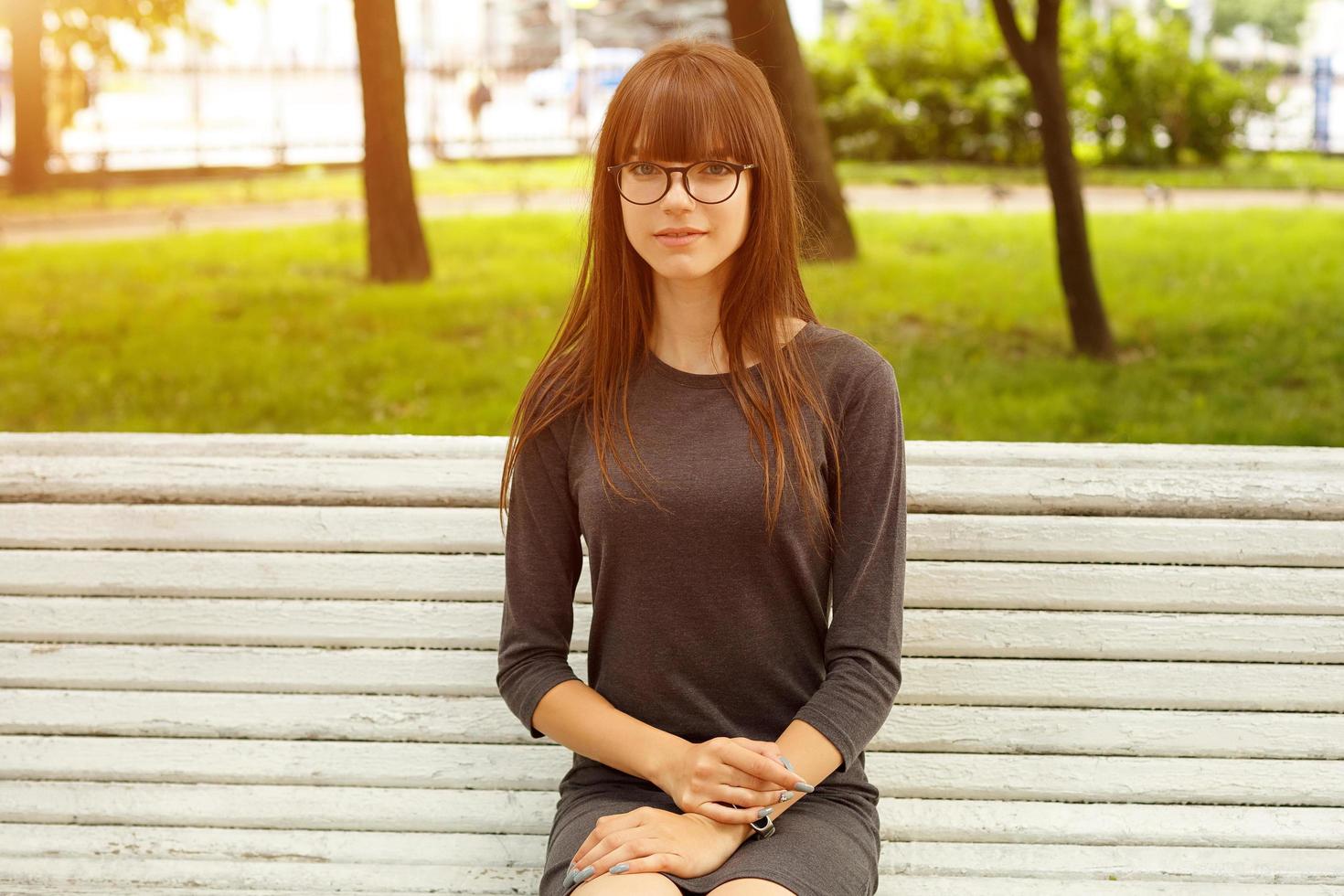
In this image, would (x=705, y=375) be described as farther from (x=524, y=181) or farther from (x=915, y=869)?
(x=524, y=181)

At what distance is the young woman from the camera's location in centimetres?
222

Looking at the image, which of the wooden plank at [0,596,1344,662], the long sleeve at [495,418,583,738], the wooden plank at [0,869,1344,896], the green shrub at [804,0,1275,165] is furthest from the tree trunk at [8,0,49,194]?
the long sleeve at [495,418,583,738]

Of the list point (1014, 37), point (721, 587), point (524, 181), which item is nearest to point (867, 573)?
point (721, 587)

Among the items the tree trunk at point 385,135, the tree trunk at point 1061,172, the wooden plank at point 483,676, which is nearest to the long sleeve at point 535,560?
the wooden plank at point 483,676

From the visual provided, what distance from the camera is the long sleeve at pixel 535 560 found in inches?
95.4

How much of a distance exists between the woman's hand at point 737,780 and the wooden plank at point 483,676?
726 mm

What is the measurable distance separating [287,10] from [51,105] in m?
3.50

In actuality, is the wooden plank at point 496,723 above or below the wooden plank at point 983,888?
above

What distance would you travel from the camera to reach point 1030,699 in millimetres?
2820

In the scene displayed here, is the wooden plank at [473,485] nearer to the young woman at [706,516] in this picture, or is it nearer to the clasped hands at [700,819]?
the young woman at [706,516]

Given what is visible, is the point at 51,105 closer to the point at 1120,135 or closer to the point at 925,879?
the point at 1120,135

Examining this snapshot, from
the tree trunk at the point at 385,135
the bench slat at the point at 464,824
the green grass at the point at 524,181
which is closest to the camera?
the bench slat at the point at 464,824

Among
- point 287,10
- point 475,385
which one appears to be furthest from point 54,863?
point 287,10

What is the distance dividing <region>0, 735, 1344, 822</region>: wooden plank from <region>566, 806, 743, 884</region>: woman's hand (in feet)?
2.30
